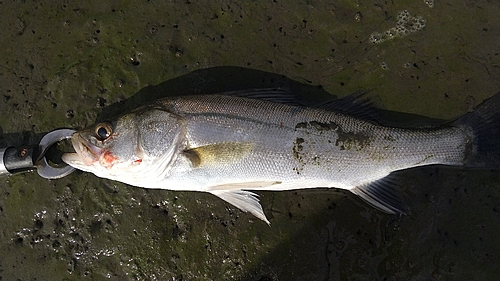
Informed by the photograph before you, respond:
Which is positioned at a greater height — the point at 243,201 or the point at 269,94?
the point at 269,94

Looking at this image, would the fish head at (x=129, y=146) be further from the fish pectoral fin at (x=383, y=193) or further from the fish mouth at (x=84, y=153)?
the fish pectoral fin at (x=383, y=193)

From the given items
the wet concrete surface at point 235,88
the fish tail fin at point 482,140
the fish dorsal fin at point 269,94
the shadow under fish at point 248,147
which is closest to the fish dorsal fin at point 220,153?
the shadow under fish at point 248,147

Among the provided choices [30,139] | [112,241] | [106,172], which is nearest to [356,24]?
[106,172]

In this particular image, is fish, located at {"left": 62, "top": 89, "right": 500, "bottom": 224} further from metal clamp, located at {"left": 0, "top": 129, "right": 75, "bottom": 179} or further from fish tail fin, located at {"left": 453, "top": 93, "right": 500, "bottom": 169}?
metal clamp, located at {"left": 0, "top": 129, "right": 75, "bottom": 179}

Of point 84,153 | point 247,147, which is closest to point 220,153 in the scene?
point 247,147

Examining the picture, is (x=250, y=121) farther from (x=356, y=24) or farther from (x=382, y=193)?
(x=356, y=24)

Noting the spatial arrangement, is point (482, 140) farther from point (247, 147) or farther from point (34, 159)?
point (34, 159)

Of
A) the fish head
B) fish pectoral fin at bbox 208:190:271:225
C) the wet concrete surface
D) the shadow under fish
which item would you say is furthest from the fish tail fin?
the fish head
